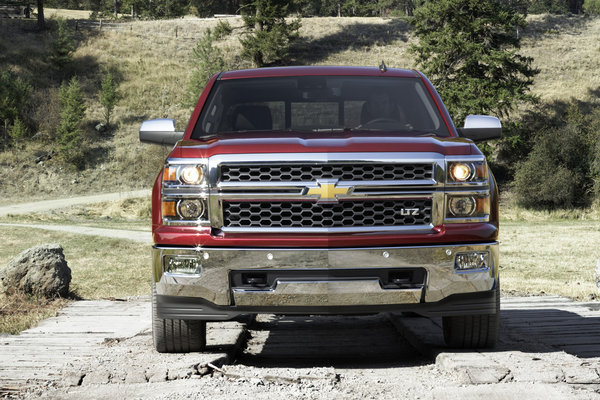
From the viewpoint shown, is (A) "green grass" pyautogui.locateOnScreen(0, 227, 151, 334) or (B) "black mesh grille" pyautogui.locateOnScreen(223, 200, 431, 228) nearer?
(B) "black mesh grille" pyautogui.locateOnScreen(223, 200, 431, 228)

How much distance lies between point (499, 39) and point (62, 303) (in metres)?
42.3

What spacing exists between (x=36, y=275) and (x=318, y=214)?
5.57 m

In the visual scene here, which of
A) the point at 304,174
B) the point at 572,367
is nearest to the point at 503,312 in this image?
the point at 572,367

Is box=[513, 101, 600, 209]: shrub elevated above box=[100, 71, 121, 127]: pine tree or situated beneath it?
situated beneath

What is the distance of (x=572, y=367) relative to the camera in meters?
4.70

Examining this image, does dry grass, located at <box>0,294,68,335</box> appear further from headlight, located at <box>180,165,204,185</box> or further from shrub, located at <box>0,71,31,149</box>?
shrub, located at <box>0,71,31,149</box>

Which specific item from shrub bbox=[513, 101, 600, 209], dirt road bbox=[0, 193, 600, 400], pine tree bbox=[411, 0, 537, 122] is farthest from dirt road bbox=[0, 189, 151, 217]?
dirt road bbox=[0, 193, 600, 400]

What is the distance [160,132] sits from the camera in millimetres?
5930

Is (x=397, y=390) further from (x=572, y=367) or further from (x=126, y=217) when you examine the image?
(x=126, y=217)

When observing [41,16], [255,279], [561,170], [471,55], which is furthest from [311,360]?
[41,16]

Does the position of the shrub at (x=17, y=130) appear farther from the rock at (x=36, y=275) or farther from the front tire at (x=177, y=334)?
the front tire at (x=177, y=334)

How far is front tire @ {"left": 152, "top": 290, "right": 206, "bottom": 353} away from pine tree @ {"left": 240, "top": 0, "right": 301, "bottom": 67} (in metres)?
52.2

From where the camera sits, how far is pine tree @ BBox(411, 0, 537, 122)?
44.7 metres

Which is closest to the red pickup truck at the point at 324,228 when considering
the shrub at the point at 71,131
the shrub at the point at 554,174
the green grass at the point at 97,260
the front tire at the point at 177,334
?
the front tire at the point at 177,334
